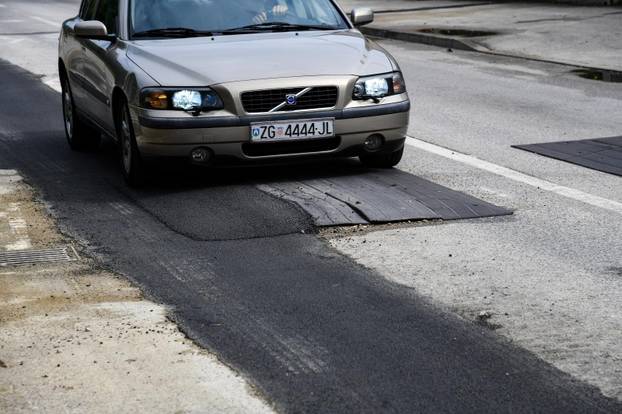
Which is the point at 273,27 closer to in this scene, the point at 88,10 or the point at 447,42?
the point at 88,10

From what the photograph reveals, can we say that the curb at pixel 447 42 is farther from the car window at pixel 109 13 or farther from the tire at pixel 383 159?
the car window at pixel 109 13

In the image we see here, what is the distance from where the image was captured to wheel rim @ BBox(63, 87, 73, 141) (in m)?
11.8

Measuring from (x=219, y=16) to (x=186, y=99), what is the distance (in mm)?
1280

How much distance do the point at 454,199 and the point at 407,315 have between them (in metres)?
2.71

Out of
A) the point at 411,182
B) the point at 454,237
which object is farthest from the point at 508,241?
the point at 411,182

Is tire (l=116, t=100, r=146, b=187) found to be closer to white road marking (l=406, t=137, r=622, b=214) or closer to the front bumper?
the front bumper

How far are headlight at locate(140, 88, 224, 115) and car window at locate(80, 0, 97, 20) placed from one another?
2.54m

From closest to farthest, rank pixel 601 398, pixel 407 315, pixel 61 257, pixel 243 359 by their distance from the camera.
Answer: pixel 601 398, pixel 243 359, pixel 407 315, pixel 61 257

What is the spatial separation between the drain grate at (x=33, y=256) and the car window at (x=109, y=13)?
3.12 meters

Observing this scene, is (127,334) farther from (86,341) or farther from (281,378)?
(281,378)

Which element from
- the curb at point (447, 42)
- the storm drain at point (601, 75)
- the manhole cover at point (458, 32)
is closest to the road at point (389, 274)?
the storm drain at point (601, 75)

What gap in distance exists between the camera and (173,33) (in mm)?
9961

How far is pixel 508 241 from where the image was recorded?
7.63 meters

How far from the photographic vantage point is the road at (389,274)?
207 inches
